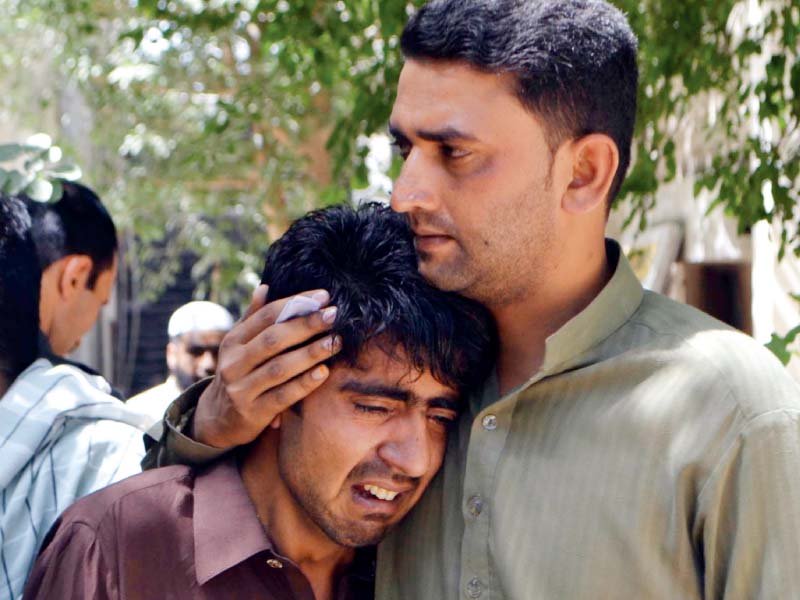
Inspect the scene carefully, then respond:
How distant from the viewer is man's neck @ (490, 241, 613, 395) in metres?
2.29

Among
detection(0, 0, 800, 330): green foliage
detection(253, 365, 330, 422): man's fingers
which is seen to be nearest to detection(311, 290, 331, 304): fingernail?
detection(253, 365, 330, 422): man's fingers

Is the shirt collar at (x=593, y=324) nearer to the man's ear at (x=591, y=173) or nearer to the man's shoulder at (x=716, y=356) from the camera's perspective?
the man's shoulder at (x=716, y=356)

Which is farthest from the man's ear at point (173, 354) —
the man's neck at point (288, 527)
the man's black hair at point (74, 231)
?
the man's neck at point (288, 527)

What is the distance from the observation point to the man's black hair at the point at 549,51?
2176 mm

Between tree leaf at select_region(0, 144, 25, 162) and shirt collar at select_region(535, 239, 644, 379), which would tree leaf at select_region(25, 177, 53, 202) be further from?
shirt collar at select_region(535, 239, 644, 379)

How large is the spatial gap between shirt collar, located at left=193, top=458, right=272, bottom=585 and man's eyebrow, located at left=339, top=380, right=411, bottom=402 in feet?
0.97

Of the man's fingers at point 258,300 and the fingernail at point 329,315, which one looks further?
the man's fingers at point 258,300

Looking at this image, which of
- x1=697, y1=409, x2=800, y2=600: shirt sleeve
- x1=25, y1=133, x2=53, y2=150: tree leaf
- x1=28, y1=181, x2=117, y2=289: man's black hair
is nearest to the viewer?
x1=697, y1=409, x2=800, y2=600: shirt sleeve

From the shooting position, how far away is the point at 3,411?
9.37 ft

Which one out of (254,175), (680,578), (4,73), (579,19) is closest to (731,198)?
(579,19)

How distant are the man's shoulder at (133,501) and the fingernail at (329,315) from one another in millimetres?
413

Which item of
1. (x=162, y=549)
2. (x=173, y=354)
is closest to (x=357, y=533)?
(x=162, y=549)

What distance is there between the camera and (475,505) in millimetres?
2199

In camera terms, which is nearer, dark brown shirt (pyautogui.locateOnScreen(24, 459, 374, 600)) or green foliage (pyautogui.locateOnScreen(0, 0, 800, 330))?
dark brown shirt (pyautogui.locateOnScreen(24, 459, 374, 600))
